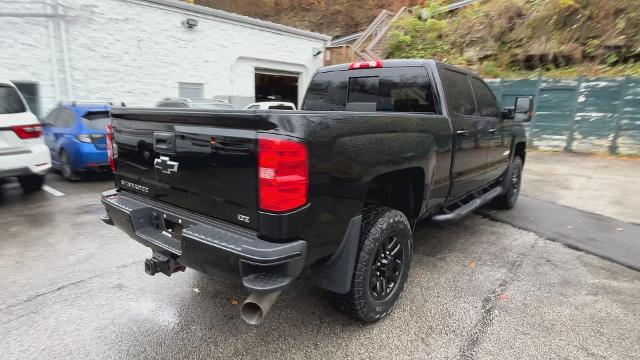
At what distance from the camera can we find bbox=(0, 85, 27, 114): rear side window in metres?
5.57

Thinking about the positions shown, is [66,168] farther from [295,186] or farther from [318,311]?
[295,186]

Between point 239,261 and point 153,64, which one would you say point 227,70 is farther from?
point 239,261

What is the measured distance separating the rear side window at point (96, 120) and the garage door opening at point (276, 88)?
428 inches

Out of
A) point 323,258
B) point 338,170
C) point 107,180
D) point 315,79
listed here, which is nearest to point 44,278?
point 323,258

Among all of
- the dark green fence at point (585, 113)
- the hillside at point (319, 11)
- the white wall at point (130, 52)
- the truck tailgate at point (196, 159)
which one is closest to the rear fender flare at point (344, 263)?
the truck tailgate at point (196, 159)

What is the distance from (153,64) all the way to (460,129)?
11205 millimetres

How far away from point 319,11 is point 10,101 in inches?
1150

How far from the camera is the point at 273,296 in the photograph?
2.23 m

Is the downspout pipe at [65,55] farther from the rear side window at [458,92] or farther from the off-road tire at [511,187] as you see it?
the off-road tire at [511,187]

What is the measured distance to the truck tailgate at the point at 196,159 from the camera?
2.19 metres

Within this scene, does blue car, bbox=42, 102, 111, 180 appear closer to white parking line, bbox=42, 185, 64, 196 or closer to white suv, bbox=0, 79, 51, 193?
white parking line, bbox=42, 185, 64, 196

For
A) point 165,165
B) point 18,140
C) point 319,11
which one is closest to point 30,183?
point 18,140

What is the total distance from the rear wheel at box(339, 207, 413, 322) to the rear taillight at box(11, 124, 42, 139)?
545cm

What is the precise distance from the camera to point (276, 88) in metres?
19.6
